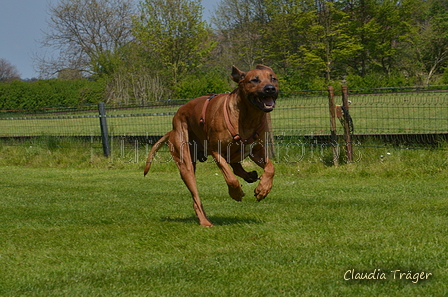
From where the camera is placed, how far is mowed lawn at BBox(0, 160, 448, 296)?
4.09m

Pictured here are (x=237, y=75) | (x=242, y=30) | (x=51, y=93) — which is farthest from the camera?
(x=242, y=30)

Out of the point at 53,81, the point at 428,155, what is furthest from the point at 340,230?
the point at 53,81

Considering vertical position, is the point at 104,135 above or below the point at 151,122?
below

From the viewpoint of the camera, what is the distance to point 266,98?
5.53m

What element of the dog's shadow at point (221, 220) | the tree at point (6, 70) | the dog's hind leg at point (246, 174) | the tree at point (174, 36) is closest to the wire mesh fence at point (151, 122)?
the dog's shadow at point (221, 220)

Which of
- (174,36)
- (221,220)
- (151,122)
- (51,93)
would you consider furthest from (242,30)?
(221,220)

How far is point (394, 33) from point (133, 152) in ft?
120

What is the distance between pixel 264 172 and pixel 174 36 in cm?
3864

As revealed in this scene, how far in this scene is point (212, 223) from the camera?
21.5 ft

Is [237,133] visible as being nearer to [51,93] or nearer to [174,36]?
[51,93]

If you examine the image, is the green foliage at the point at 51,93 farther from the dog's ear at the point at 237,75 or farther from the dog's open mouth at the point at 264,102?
the dog's open mouth at the point at 264,102

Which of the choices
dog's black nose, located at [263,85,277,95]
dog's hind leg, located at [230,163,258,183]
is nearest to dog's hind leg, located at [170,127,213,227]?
dog's hind leg, located at [230,163,258,183]

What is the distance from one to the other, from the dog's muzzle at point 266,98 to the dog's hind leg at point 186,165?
1.33 m

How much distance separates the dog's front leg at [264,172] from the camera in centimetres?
558
